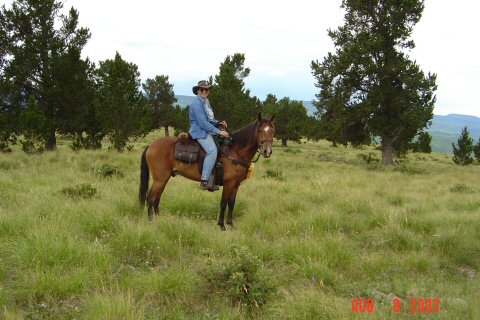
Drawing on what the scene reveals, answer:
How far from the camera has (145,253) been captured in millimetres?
5047

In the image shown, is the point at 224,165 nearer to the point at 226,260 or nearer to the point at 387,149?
the point at 226,260

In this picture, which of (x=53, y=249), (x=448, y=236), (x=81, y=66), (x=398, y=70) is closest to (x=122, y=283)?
(x=53, y=249)

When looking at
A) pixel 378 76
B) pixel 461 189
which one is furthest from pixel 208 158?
pixel 378 76

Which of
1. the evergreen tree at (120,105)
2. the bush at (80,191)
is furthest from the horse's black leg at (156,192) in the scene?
the evergreen tree at (120,105)

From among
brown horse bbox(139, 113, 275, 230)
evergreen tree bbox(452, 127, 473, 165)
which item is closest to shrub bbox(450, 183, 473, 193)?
brown horse bbox(139, 113, 275, 230)

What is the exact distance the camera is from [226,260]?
434 centimetres

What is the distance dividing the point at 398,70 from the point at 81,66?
1844 centimetres

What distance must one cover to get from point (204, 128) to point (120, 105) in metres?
14.0

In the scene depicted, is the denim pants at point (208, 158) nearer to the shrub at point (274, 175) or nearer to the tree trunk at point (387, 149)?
the shrub at point (274, 175)

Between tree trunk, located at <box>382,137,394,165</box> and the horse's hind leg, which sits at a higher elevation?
tree trunk, located at <box>382,137,394,165</box>

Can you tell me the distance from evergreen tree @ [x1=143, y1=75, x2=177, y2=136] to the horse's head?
38.6 m

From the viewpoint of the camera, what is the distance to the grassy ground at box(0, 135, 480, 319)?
3.59m

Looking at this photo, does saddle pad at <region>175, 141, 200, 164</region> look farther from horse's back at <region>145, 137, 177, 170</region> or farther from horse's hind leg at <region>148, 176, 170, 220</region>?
horse's hind leg at <region>148, 176, 170, 220</region>

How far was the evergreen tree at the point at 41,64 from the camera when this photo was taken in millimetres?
17734
